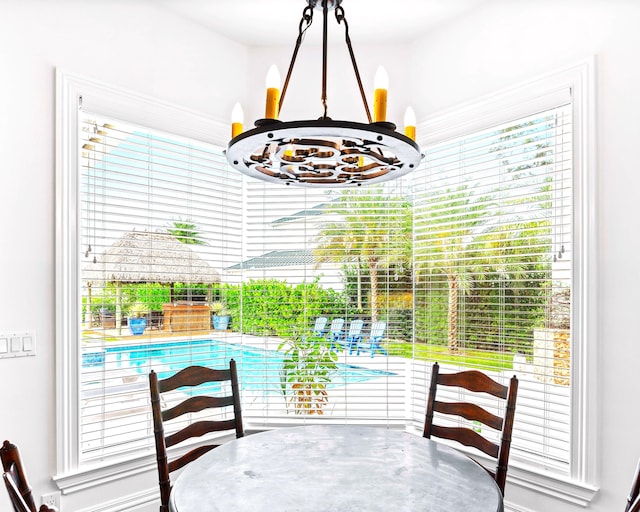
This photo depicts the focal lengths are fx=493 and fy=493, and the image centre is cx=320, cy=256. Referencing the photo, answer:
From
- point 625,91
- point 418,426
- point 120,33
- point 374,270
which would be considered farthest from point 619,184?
point 120,33

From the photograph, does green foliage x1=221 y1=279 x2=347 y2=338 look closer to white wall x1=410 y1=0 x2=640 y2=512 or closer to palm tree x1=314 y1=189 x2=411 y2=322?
palm tree x1=314 y1=189 x2=411 y2=322

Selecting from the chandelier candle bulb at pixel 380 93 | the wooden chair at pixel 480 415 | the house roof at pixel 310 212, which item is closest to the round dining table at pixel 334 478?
the wooden chair at pixel 480 415

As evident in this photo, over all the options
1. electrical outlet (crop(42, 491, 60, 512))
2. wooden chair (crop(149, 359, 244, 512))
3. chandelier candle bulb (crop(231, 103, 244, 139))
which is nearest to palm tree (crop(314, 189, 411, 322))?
wooden chair (crop(149, 359, 244, 512))

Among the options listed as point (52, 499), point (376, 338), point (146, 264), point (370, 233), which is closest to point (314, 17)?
point (370, 233)

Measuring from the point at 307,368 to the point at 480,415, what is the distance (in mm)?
1270

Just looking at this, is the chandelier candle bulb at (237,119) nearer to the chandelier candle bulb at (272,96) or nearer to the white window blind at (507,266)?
the chandelier candle bulb at (272,96)

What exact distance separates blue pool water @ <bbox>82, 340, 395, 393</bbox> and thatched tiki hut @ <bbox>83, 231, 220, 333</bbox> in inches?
6.5

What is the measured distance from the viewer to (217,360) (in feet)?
9.92

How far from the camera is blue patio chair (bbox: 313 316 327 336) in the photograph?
314 centimetres

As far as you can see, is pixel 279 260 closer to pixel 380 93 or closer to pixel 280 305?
pixel 280 305

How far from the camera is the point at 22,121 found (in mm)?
2201

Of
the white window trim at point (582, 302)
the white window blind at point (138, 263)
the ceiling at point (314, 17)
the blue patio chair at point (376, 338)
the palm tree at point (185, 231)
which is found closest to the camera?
the white window trim at point (582, 302)

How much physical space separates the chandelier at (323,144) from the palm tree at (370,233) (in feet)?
3.91

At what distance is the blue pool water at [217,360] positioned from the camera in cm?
262
